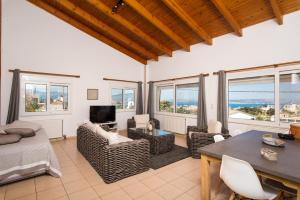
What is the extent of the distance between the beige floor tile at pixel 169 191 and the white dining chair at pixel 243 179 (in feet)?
3.22

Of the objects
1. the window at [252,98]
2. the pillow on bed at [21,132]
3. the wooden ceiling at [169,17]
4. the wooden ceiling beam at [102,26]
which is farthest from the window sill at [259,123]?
the pillow on bed at [21,132]

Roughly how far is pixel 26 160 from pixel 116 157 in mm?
1332

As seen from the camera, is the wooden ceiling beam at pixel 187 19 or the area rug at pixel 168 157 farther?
the wooden ceiling beam at pixel 187 19

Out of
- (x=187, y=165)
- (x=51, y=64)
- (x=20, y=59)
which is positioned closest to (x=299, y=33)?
(x=187, y=165)

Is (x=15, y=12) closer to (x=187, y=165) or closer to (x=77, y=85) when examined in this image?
(x=77, y=85)

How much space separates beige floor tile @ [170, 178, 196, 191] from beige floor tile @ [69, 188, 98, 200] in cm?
118

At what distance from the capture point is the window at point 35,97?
4.71 metres

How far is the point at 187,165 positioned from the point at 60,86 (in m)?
4.44

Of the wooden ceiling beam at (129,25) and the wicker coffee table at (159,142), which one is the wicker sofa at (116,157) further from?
the wooden ceiling beam at (129,25)

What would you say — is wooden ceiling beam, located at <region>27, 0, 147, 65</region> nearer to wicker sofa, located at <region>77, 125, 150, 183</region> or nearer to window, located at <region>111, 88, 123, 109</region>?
window, located at <region>111, 88, 123, 109</region>

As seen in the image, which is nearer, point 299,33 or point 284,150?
point 284,150

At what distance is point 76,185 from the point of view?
254 centimetres

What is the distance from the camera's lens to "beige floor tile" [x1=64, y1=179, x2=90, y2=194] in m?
2.40

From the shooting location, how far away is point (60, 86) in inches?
205
